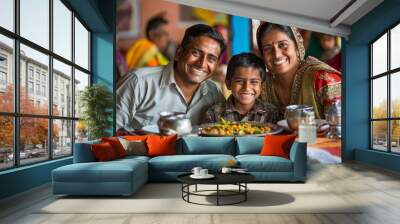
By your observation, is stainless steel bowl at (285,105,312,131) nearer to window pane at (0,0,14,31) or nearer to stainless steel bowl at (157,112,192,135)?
stainless steel bowl at (157,112,192,135)

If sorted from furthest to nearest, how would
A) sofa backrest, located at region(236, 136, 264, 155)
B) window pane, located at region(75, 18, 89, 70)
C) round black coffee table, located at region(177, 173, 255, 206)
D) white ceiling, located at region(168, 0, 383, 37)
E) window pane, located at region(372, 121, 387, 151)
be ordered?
window pane, located at region(372, 121, 387, 151), white ceiling, located at region(168, 0, 383, 37), window pane, located at region(75, 18, 89, 70), sofa backrest, located at region(236, 136, 264, 155), round black coffee table, located at region(177, 173, 255, 206)

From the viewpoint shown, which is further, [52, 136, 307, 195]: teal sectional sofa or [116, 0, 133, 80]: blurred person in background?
[116, 0, 133, 80]: blurred person in background

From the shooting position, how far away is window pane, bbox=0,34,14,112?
16.0 ft

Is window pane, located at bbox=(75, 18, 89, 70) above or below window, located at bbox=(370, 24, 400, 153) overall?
above

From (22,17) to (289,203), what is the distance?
4.36m

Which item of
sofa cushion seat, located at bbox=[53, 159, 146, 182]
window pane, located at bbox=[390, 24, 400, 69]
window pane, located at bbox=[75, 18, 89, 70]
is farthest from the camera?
window pane, located at bbox=[75, 18, 89, 70]

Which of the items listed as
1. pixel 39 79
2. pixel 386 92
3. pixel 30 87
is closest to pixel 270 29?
pixel 386 92

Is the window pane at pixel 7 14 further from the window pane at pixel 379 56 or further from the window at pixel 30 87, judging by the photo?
the window pane at pixel 379 56

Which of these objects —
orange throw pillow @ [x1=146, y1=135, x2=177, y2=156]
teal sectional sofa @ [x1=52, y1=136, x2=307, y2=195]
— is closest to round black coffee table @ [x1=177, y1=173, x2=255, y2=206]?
teal sectional sofa @ [x1=52, y1=136, x2=307, y2=195]

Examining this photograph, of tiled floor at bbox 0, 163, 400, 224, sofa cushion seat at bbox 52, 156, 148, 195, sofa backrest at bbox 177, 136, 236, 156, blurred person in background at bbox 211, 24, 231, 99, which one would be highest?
blurred person in background at bbox 211, 24, 231, 99

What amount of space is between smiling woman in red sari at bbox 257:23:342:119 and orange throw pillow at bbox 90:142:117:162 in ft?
13.8

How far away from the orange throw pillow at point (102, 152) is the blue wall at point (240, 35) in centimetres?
418

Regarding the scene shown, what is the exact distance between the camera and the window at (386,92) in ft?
25.6

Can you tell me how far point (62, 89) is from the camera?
23.0 feet
